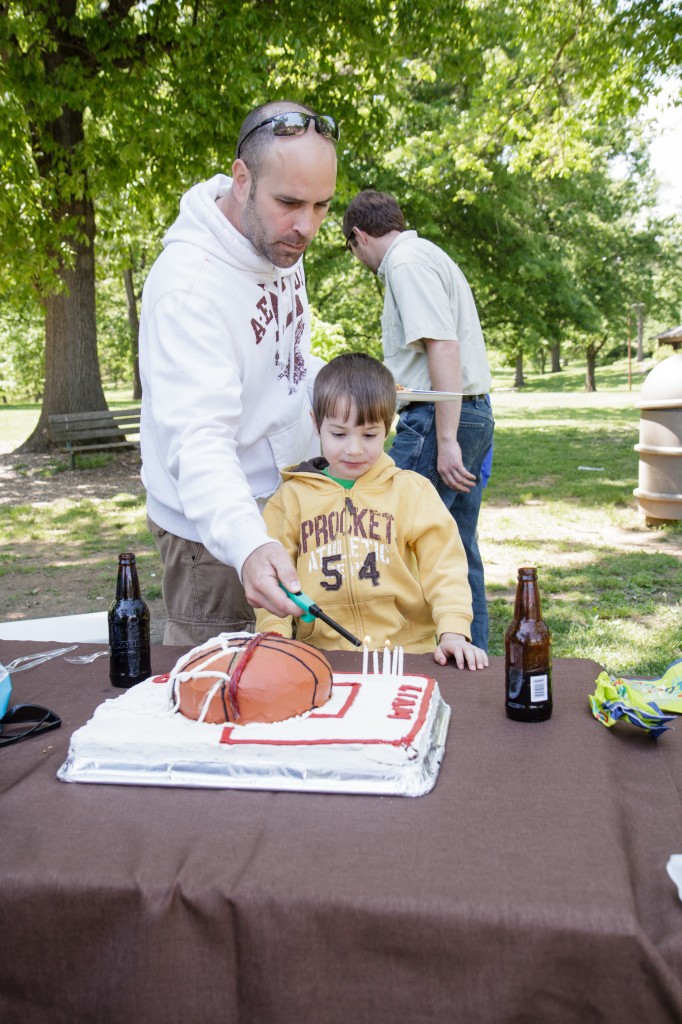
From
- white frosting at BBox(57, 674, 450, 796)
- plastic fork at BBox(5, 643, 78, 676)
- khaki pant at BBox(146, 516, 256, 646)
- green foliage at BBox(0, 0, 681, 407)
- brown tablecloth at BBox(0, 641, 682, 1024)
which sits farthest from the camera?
green foliage at BBox(0, 0, 681, 407)

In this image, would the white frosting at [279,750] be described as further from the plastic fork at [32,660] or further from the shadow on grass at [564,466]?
the shadow on grass at [564,466]

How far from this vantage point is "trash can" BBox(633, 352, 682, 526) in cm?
750

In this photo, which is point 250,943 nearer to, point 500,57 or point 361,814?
point 361,814

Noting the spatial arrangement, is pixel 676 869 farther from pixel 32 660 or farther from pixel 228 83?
pixel 228 83

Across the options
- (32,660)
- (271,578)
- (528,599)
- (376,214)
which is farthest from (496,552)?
(271,578)

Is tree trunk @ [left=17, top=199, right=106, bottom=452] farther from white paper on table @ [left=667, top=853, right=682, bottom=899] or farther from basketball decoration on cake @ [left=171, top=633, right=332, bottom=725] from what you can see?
white paper on table @ [left=667, top=853, right=682, bottom=899]

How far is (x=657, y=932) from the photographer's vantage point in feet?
3.55

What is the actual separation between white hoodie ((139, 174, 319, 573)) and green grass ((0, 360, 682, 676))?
2.48 m

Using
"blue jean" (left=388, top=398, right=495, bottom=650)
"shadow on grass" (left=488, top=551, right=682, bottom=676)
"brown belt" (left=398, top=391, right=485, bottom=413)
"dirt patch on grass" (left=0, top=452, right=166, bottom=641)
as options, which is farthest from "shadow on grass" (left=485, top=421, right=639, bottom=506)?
"brown belt" (left=398, top=391, right=485, bottom=413)

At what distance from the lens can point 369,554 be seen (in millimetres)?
2387

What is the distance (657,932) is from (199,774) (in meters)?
0.71

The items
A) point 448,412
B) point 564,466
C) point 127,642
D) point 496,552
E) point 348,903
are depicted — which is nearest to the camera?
point 348,903

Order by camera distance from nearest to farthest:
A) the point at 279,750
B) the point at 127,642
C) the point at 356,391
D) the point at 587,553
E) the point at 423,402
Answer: the point at 279,750, the point at 127,642, the point at 356,391, the point at 423,402, the point at 587,553

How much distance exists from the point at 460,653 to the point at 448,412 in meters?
1.83
